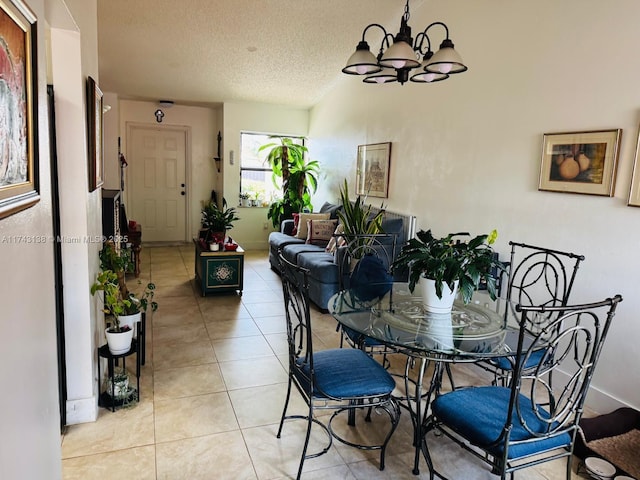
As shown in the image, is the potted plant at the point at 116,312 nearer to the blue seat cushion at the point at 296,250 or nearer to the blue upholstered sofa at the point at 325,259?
the blue upholstered sofa at the point at 325,259

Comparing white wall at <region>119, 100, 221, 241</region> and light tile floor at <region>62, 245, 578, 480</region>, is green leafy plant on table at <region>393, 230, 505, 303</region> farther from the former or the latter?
white wall at <region>119, 100, 221, 241</region>

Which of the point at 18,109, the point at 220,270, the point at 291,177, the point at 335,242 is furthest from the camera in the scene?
the point at 291,177

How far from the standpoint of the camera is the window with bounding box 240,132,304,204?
7.30 m

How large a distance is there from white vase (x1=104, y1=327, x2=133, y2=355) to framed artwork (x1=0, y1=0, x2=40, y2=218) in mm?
1389

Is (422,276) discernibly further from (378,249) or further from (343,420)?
(378,249)

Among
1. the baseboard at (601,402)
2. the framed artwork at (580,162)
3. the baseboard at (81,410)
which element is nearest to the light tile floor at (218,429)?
the baseboard at (81,410)

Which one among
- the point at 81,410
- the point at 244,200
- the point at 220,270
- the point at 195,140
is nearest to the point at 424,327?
the point at 81,410

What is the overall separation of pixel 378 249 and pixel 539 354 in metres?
2.12

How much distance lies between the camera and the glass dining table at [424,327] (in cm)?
177

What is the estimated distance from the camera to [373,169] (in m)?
5.16

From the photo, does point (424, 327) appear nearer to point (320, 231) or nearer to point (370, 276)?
point (370, 276)

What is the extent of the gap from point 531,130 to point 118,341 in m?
2.97

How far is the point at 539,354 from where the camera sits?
223 centimetres

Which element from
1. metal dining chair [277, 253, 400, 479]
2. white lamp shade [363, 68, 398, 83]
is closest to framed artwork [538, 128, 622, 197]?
white lamp shade [363, 68, 398, 83]
